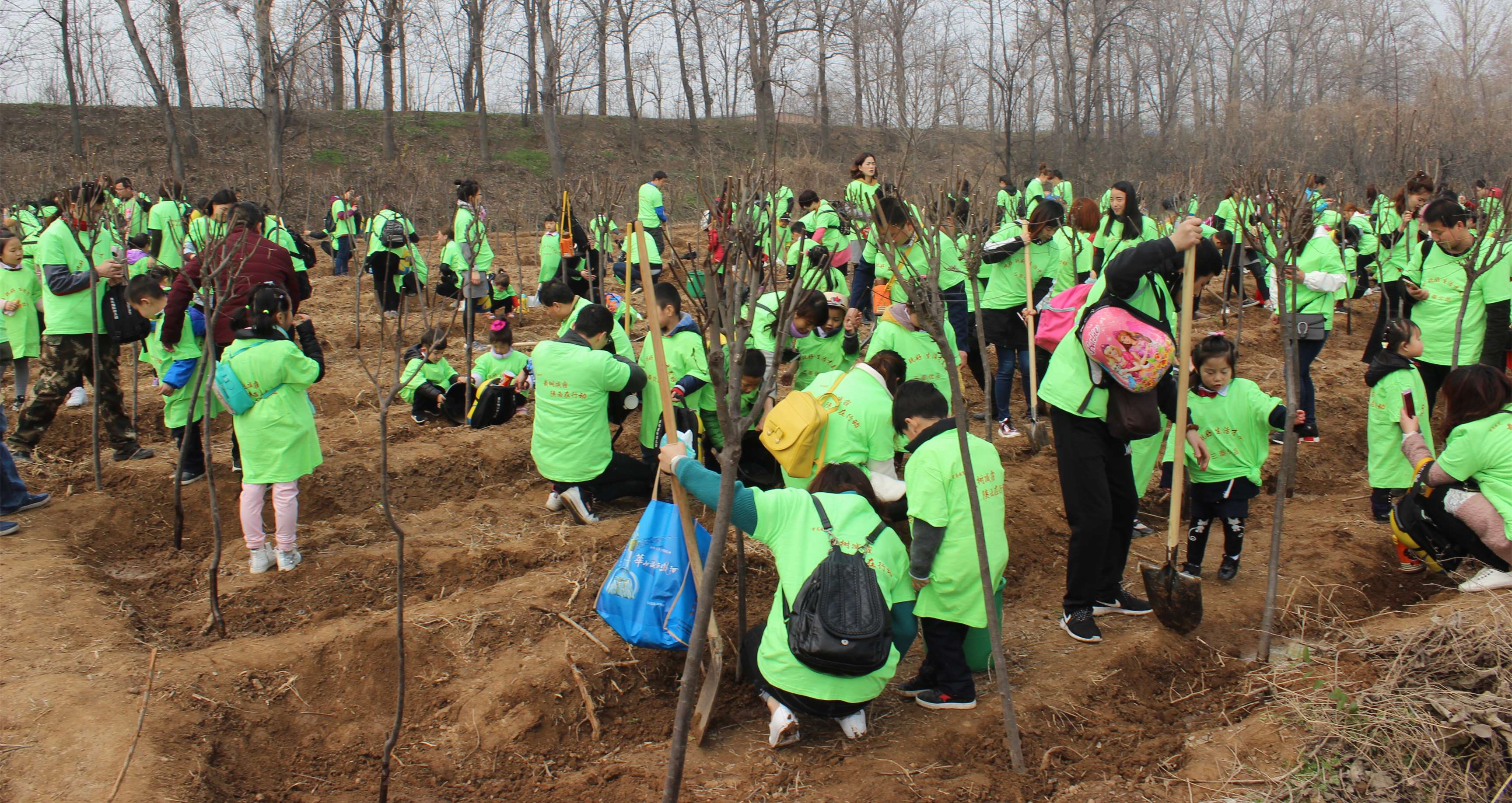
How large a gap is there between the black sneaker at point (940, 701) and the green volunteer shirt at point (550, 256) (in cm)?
908

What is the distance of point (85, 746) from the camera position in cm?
353

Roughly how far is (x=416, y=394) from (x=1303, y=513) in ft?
21.7

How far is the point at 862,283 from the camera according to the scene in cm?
842

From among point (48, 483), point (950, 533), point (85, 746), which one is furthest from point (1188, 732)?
point (48, 483)

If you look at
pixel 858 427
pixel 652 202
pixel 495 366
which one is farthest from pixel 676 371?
pixel 652 202

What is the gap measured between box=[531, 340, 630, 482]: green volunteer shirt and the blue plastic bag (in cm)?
207

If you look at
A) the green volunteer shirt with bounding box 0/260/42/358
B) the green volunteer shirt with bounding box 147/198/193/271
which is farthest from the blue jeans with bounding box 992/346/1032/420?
the green volunteer shirt with bounding box 147/198/193/271

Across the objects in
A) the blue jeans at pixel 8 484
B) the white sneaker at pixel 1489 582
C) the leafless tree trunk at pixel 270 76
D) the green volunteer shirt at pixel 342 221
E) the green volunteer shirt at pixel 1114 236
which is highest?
the leafless tree trunk at pixel 270 76

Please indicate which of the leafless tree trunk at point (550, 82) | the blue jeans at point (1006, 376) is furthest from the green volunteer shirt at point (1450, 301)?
the leafless tree trunk at point (550, 82)

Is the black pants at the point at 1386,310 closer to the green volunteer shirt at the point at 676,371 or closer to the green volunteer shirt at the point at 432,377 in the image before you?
the green volunteer shirt at the point at 676,371

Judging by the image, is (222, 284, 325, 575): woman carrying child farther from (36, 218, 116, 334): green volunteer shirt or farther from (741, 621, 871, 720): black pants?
(741, 621, 871, 720): black pants

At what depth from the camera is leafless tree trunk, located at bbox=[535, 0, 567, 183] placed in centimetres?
2297

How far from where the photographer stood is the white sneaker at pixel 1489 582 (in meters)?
4.56

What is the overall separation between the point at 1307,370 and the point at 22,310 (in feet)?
32.0
